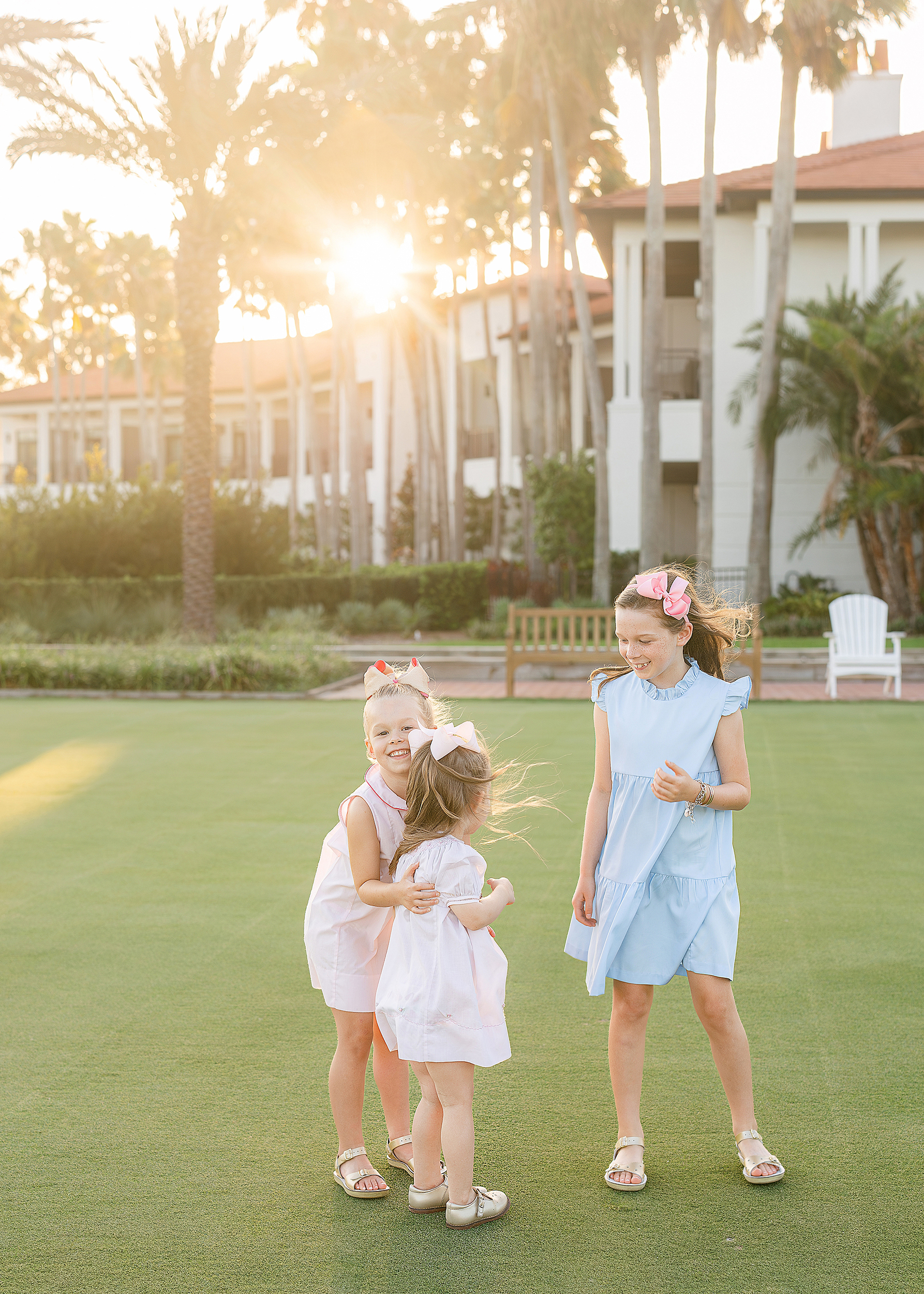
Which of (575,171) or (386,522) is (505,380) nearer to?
(386,522)

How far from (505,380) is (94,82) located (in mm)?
17480

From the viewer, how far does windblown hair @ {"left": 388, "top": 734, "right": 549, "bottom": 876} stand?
9.07 feet

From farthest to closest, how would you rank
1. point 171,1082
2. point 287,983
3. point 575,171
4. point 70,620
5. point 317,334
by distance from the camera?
point 317,334 → point 575,171 → point 70,620 → point 287,983 → point 171,1082

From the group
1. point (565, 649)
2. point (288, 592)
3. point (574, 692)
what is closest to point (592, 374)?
point (288, 592)

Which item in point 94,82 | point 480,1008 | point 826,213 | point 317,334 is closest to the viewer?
point 480,1008

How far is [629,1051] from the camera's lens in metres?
3.07

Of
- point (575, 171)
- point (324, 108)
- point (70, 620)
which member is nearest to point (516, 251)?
point (575, 171)

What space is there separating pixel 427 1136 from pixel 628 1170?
0.53m

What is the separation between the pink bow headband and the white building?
2216 centimetres

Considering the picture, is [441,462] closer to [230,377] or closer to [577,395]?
[577,395]

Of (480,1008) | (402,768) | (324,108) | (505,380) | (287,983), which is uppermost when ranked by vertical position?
(324,108)

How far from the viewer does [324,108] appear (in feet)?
65.3

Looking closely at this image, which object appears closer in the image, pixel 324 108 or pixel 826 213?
pixel 324 108

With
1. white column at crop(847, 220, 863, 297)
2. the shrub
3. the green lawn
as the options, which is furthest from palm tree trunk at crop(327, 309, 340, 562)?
the green lawn
